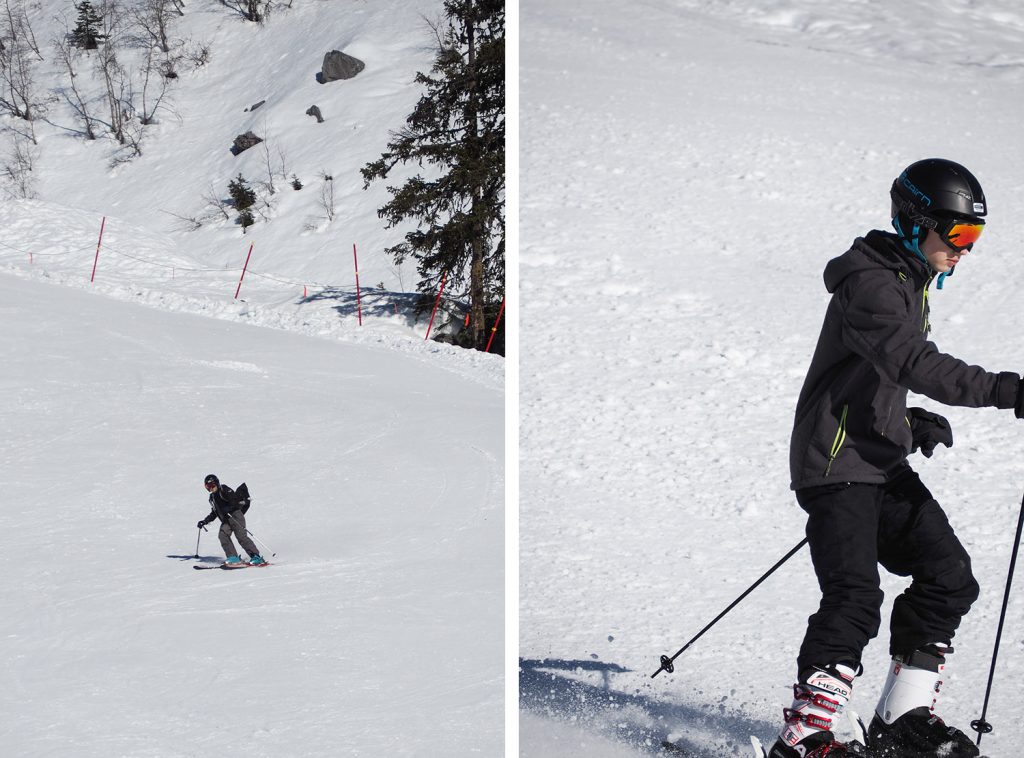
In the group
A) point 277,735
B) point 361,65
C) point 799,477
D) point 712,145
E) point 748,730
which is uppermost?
point 361,65

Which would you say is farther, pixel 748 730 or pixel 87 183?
pixel 87 183

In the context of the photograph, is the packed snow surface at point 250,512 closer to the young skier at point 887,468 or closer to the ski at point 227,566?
the ski at point 227,566

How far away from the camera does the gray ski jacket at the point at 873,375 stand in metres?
2.66

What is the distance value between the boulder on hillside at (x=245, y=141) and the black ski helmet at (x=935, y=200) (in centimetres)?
4001

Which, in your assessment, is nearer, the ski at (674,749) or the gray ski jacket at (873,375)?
the gray ski jacket at (873,375)

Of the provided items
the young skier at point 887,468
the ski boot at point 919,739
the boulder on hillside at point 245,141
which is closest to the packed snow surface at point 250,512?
the ski boot at point 919,739

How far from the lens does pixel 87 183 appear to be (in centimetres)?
4438

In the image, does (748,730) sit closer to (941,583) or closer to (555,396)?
(941,583)

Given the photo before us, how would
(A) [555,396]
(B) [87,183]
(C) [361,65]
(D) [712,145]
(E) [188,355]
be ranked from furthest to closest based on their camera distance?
(B) [87,183], (C) [361,65], (E) [188,355], (D) [712,145], (A) [555,396]

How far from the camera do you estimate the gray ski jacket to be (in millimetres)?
2660

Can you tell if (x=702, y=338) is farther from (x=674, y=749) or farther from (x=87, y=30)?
(x=87, y=30)

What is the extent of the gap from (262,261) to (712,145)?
76.2 ft

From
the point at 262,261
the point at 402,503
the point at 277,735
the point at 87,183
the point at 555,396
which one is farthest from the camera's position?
the point at 87,183

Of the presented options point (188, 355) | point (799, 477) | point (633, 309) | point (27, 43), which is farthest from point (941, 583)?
point (27, 43)
